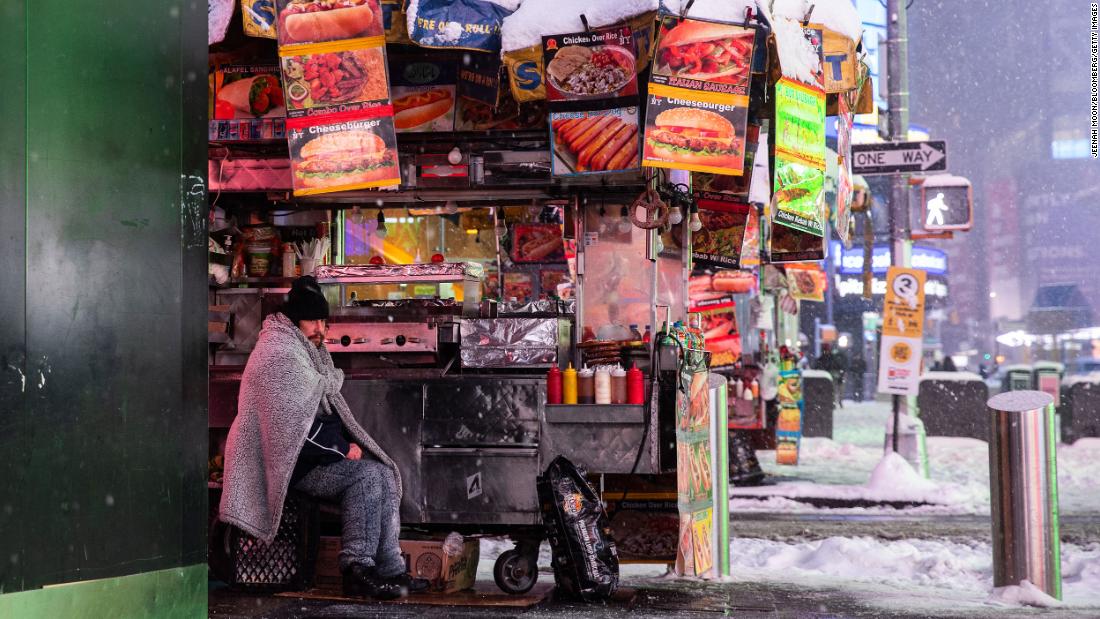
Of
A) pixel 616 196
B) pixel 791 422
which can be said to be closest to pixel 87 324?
pixel 616 196

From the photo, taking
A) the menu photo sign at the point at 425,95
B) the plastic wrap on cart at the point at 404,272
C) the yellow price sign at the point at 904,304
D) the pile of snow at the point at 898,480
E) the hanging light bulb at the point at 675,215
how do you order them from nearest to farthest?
1. the plastic wrap on cart at the point at 404,272
2. the menu photo sign at the point at 425,95
3. the hanging light bulb at the point at 675,215
4. the pile of snow at the point at 898,480
5. the yellow price sign at the point at 904,304

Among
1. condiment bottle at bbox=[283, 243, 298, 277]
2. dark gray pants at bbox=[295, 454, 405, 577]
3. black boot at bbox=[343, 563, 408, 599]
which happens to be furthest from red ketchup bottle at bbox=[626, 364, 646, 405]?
condiment bottle at bbox=[283, 243, 298, 277]

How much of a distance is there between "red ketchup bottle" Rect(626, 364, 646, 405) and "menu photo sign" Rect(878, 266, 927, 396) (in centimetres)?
753

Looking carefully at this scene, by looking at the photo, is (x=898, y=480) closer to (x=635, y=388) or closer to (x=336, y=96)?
(x=635, y=388)

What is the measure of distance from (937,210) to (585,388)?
37.3 ft

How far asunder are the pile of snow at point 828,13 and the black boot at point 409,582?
465 cm

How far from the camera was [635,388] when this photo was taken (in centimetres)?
797

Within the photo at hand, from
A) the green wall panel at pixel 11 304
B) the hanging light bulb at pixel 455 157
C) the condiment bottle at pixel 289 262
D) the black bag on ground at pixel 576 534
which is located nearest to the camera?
the green wall panel at pixel 11 304

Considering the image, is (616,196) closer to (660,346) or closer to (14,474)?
(660,346)

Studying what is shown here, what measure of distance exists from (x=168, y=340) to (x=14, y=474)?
620mm

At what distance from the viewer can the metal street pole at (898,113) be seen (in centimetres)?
1588

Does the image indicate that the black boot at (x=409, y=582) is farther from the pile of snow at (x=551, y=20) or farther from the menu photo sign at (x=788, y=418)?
the menu photo sign at (x=788, y=418)

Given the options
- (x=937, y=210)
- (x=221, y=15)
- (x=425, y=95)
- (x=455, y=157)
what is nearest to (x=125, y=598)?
(x=221, y=15)

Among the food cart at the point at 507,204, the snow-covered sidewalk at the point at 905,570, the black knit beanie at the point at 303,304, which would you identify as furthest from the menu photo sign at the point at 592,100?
the snow-covered sidewalk at the point at 905,570
